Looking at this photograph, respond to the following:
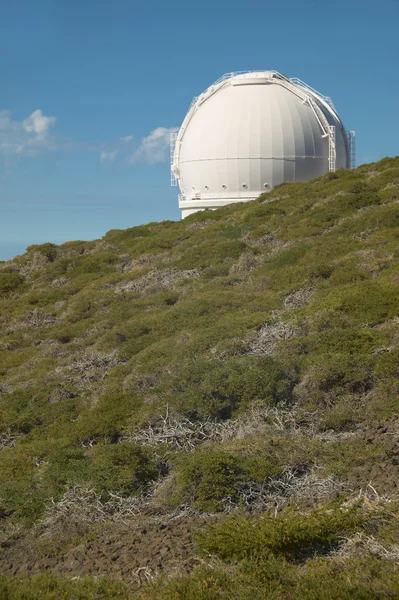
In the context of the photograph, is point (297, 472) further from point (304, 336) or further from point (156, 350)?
point (156, 350)

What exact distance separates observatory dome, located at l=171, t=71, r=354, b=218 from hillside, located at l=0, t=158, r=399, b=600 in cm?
1349

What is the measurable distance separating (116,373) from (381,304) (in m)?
6.22

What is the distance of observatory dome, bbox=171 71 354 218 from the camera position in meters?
A: 36.6

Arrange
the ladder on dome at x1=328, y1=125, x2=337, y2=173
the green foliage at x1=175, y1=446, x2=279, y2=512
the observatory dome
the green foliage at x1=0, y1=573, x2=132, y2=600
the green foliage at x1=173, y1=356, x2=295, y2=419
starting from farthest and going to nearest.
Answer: the ladder on dome at x1=328, y1=125, x2=337, y2=173, the observatory dome, the green foliage at x1=173, y1=356, x2=295, y2=419, the green foliage at x1=175, y1=446, x2=279, y2=512, the green foliage at x1=0, y1=573, x2=132, y2=600

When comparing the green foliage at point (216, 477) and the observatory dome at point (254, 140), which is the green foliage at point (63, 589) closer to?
the green foliage at point (216, 477)

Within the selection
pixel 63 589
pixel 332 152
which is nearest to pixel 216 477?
pixel 63 589

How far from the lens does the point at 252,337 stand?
15148 millimetres

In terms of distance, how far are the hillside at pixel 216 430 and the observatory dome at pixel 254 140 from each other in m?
13.5

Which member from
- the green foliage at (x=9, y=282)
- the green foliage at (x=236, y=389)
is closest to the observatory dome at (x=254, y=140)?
the green foliage at (x=9, y=282)

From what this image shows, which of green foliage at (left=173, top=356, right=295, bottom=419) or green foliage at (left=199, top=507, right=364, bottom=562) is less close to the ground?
green foliage at (left=173, top=356, right=295, bottom=419)

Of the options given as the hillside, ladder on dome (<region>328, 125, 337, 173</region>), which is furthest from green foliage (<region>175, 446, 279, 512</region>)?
ladder on dome (<region>328, 125, 337, 173</region>)

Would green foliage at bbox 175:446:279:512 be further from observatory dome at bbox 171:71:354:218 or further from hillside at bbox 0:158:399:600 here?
observatory dome at bbox 171:71:354:218

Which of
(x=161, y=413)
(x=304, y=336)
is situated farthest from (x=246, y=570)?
(x=304, y=336)

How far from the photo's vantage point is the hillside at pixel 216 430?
22.8 feet
